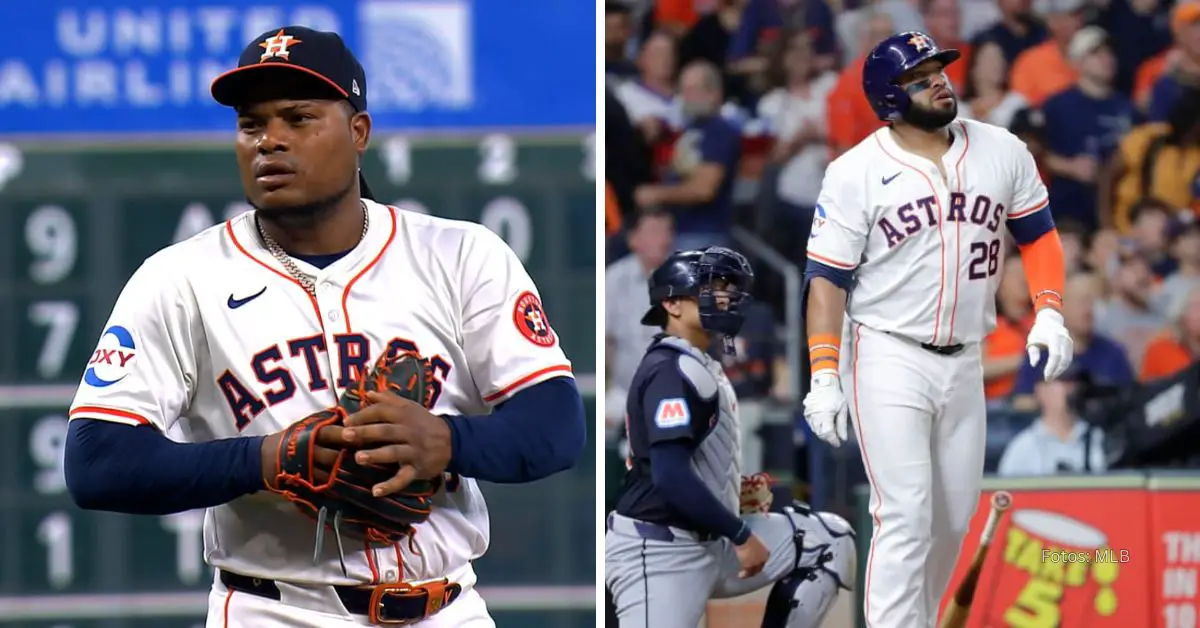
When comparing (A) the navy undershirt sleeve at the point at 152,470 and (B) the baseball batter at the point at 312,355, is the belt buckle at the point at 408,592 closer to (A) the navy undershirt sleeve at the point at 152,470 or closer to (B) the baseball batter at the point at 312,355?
(B) the baseball batter at the point at 312,355

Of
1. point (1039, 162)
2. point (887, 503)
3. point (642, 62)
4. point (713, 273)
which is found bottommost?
point (887, 503)

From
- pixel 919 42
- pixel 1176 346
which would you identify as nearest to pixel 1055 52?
pixel 1176 346

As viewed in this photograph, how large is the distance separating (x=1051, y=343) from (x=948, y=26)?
1.01 m

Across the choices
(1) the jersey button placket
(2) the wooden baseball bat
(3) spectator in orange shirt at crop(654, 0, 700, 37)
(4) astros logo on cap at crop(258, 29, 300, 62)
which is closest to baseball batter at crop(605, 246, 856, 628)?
(2) the wooden baseball bat

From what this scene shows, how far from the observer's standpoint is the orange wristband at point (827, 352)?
9.69 ft

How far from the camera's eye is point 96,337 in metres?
4.43

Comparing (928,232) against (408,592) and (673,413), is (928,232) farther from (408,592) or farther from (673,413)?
(408,592)

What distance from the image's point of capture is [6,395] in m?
4.36

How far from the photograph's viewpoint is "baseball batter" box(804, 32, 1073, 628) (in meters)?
2.88

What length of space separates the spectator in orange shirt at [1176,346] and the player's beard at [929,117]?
3.31ft

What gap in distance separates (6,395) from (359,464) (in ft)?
8.90

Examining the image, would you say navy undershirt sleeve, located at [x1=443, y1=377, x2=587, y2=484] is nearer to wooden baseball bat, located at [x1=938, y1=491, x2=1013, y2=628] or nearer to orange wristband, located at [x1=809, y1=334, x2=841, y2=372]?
orange wristband, located at [x1=809, y1=334, x2=841, y2=372]

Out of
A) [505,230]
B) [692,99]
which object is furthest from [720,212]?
[505,230]

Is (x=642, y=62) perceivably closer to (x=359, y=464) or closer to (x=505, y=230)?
(x=505, y=230)
